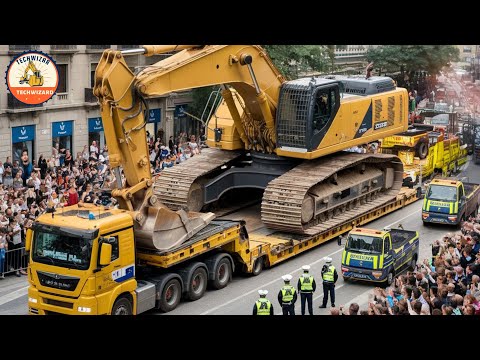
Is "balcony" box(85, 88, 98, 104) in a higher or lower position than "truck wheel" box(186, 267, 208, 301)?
higher

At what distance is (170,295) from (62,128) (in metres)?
17.9

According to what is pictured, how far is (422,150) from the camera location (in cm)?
3616

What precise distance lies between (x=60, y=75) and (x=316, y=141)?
49.5ft

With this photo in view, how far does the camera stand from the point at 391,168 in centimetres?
3098

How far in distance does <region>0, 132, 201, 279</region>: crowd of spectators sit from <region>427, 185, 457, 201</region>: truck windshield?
32.7 ft

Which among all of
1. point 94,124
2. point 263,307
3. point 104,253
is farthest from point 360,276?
point 94,124

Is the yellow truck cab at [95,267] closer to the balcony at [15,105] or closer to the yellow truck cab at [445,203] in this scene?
the yellow truck cab at [445,203]

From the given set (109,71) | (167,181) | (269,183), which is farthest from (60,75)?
(109,71)

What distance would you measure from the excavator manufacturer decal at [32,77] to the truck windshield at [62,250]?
52.2 ft

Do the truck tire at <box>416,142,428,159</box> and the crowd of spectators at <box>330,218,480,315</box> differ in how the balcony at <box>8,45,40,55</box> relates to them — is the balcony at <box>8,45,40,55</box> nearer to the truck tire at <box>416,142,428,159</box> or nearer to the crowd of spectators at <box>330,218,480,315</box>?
the truck tire at <box>416,142,428,159</box>

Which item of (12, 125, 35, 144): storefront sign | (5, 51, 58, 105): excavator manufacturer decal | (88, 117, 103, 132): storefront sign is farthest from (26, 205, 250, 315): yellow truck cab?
(88, 117, 103, 132): storefront sign

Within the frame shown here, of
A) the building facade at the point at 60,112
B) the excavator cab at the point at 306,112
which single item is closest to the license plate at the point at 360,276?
the excavator cab at the point at 306,112

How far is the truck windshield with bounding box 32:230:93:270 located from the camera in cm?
1891

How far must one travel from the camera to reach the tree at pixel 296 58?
1638 inches
